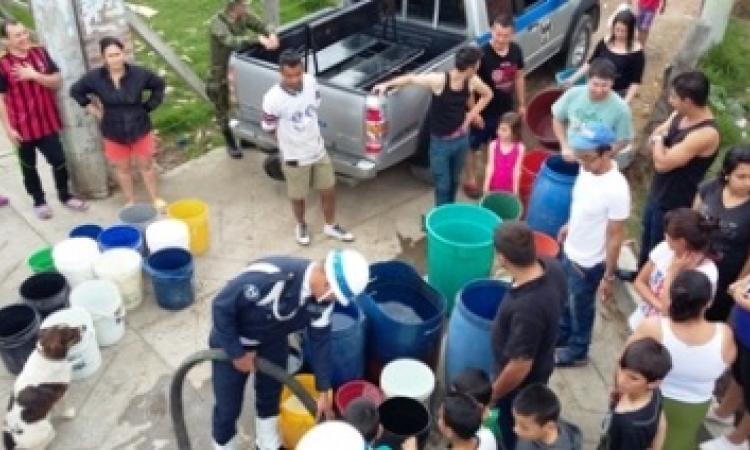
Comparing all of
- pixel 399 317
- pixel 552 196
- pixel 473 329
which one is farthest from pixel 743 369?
pixel 399 317

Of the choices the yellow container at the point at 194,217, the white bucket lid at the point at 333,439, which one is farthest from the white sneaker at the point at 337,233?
the white bucket lid at the point at 333,439

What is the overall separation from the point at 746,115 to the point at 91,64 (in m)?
6.77

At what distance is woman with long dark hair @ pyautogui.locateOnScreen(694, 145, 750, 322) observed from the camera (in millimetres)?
4492

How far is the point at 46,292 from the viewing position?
18.9 feet

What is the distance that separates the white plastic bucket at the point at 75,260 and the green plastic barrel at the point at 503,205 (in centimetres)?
303

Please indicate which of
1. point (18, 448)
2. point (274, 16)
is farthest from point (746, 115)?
point (18, 448)

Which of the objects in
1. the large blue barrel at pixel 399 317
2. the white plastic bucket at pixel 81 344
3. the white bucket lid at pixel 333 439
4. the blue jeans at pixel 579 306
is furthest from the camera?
the white plastic bucket at pixel 81 344

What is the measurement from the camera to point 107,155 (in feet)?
22.6

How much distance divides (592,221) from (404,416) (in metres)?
1.62

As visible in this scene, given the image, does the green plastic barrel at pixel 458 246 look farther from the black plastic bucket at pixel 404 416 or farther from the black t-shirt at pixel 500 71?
the black t-shirt at pixel 500 71

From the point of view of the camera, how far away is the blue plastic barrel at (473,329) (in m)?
4.71

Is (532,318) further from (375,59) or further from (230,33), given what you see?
(230,33)

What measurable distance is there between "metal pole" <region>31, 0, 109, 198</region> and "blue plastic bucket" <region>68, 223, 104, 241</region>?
1014 millimetres

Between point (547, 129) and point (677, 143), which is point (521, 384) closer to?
point (677, 143)
